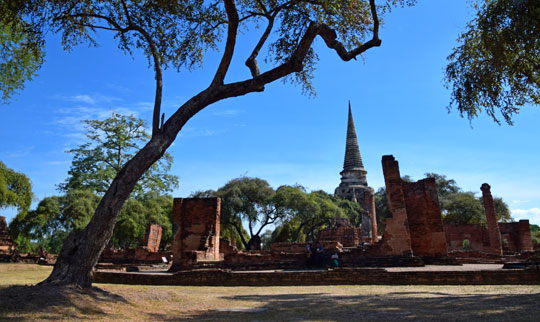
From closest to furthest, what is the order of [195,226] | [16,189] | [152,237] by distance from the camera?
[195,226] < [16,189] < [152,237]

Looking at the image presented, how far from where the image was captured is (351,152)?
6131 cm

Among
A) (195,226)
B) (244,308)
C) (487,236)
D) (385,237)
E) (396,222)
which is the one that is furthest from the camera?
(487,236)

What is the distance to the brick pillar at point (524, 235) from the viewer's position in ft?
97.1

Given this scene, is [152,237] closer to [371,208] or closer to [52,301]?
[371,208]

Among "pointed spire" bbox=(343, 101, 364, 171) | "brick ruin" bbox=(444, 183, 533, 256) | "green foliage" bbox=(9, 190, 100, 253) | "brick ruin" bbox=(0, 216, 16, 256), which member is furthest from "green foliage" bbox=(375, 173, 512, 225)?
"brick ruin" bbox=(0, 216, 16, 256)

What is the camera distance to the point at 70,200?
2612 centimetres

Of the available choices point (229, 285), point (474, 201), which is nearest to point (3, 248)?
point (229, 285)

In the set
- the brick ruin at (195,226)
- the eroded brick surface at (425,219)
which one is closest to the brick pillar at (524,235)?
the eroded brick surface at (425,219)

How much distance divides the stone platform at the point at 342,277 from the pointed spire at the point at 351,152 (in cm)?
5057

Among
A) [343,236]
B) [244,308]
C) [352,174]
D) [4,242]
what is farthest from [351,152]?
[244,308]

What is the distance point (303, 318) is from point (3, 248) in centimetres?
2504

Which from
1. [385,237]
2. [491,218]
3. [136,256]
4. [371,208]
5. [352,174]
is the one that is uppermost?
[352,174]

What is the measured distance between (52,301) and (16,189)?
15516mm

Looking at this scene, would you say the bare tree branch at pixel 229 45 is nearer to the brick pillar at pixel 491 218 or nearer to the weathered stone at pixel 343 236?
the weathered stone at pixel 343 236
